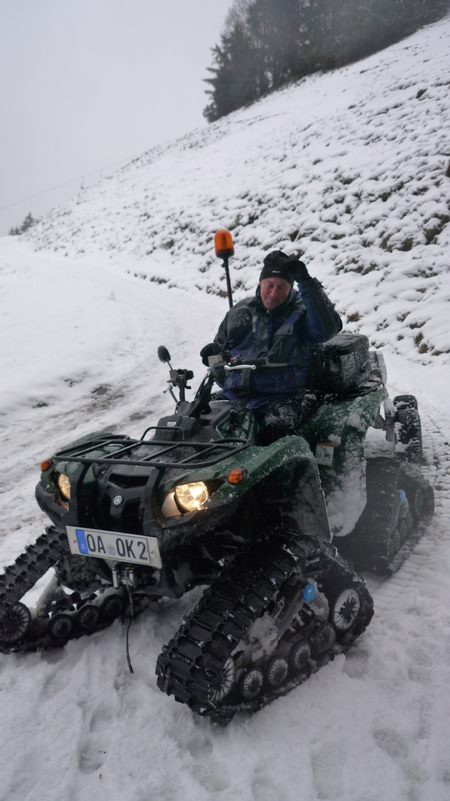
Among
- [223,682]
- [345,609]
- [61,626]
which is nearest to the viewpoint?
[223,682]

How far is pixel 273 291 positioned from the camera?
4.10 meters

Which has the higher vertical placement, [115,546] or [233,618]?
[115,546]

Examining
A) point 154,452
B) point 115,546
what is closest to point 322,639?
point 115,546

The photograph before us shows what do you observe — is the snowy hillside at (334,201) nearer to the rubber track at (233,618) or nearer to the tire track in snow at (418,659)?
the tire track in snow at (418,659)

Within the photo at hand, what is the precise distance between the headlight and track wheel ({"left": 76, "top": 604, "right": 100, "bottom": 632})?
1162mm

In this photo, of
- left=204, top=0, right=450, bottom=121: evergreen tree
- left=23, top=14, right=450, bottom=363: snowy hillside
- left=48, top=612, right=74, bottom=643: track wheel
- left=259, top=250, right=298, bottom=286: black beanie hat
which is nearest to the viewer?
left=48, top=612, right=74, bottom=643: track wheel

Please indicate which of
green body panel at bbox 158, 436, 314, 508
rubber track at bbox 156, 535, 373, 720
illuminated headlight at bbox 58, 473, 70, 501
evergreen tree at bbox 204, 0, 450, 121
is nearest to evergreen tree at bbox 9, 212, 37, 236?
evergreen tree at bbox 204, 0, 450, 121

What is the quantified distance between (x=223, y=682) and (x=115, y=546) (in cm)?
78

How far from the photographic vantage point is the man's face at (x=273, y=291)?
405cm

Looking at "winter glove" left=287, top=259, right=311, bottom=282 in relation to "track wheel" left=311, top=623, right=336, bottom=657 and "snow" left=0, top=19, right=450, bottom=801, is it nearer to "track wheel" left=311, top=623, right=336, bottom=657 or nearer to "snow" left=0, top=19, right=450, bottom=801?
"snow" left=0, top=19, right=450, bottom=801

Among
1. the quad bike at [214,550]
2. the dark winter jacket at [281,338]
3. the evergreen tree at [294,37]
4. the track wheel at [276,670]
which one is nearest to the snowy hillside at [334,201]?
the evergreen tree at [294,37]

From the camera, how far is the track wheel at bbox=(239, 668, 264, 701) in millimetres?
2373

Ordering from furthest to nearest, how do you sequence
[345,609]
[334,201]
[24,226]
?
1. [24,226]
2. [334,201]
3. [345,609]

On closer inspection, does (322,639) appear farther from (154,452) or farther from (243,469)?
(154,452)
